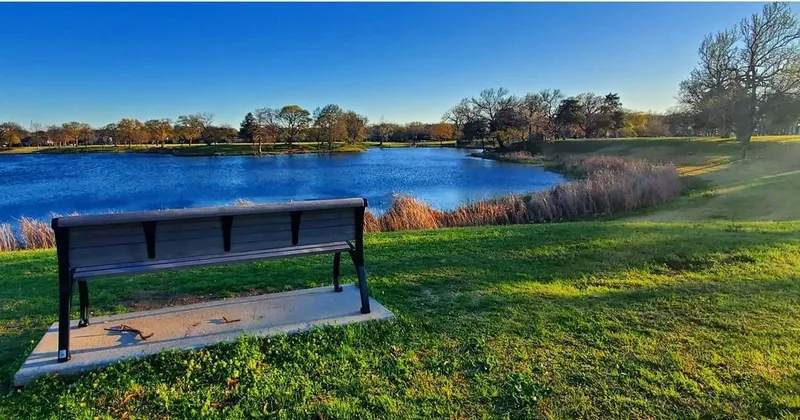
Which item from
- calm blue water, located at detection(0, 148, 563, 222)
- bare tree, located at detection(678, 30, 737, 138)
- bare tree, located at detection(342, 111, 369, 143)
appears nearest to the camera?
calm blue water, located at detection(0, 148, 563, 222)

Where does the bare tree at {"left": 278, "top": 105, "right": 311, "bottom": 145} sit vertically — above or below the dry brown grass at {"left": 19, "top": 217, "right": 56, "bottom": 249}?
above

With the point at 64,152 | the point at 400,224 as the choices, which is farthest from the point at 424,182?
the point at 64,152

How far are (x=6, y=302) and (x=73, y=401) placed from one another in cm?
258

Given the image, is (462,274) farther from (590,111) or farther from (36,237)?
(590,111)

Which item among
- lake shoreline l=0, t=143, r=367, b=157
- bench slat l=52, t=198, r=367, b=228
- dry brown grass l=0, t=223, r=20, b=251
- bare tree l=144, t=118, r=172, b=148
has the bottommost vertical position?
dry brown grass l=0, t=223, r=20, b=251

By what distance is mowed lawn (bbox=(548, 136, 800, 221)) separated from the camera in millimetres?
12312

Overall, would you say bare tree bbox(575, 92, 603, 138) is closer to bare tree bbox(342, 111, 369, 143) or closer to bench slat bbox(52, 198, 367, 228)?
bare tree bbox(342, 111, 369, 143)

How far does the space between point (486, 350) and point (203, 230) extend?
2099mm

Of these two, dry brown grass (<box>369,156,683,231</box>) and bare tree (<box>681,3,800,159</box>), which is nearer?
dry brown grass (<box>369,156,683,231</box>)

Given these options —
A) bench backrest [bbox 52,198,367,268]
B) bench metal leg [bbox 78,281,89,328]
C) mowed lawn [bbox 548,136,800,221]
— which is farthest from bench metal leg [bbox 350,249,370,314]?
mowed lawn [bbox 548,136,800,221]

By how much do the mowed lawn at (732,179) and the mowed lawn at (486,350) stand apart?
836 centimetres

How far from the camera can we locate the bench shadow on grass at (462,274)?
3.88m

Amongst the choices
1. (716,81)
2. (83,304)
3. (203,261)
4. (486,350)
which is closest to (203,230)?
(203,261)

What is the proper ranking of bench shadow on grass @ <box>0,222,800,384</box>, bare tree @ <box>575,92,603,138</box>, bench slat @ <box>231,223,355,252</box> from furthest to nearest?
→ bare tree @ <box>575,92,603,138</box>
bench shadow on grass @ <box>0,222,800,384</box>
bench slat @ <box>231,223,355,252</box>
